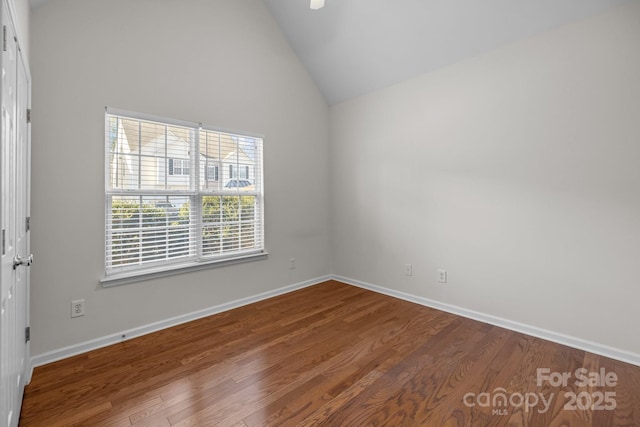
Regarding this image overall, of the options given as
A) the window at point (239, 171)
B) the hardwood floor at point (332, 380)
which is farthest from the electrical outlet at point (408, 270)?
the window at point (239, 171)

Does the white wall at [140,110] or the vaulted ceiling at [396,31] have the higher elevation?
the vaulted ceiling at [396,31]

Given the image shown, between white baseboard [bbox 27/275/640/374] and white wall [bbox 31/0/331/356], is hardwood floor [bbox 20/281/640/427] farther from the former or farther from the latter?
white wall [bbox 31/0/331/356]

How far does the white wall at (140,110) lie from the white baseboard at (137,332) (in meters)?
0.05

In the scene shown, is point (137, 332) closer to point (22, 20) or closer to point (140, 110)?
point (140, 110)

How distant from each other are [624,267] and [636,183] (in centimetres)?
61

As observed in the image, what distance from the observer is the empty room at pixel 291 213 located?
182cm

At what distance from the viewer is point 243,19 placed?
336cm

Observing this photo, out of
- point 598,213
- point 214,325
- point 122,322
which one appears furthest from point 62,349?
point 598,213

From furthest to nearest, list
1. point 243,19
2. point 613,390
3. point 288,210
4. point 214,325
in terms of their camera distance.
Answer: point 288,210
point 243,19
point 214,325
point 613,390

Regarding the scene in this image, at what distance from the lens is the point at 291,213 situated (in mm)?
3854

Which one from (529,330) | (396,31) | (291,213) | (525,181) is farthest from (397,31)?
(529,330)

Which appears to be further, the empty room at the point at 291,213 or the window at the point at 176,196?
the window at the point at 176,196

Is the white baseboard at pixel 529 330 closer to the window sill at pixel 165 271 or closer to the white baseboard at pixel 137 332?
the white baseboard at pixel 137 332

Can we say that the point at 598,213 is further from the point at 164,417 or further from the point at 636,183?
the point at 164,417
